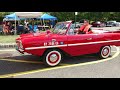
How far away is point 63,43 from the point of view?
6.84 m

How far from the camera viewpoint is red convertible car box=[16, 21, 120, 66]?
21.3ft

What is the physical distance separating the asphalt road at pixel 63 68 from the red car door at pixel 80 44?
1.30 ft

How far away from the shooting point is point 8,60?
25.2ft

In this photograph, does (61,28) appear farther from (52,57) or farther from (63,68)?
(63,68)

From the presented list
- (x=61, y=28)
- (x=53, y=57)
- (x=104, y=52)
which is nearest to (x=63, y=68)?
(x=53, y=57)

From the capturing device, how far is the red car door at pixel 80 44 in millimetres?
7023

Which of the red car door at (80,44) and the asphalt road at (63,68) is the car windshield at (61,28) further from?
the asphalt road at (63,68)

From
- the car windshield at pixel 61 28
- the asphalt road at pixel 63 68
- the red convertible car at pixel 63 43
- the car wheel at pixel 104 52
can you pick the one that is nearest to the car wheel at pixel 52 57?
the red convertible car at pixel 63 43
